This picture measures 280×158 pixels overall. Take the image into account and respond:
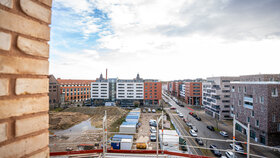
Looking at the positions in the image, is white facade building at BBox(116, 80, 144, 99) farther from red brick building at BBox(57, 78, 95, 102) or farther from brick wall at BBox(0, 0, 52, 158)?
brick wall at BBox(0, 0, 52, 158)

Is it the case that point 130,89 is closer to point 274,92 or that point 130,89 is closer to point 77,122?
point 77,122

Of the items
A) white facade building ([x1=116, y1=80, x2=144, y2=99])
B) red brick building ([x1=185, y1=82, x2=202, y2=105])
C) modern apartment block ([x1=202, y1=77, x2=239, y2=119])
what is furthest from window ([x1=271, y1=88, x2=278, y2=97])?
white facade building ([x1=116, y1=80, x2=144, y2=99])

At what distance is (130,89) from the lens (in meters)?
44.0

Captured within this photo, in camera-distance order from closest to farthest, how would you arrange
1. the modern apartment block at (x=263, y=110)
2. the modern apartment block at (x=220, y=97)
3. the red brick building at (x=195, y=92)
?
the modern apartment block at (x=263, y=110)
the modern apartment block at (x=220, y=97)
the red brick building at (x=195, y=92)

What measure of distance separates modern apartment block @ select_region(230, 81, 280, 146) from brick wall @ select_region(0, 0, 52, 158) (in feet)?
76.2

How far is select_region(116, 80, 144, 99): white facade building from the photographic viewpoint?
43562 mm

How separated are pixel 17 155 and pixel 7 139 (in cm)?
16

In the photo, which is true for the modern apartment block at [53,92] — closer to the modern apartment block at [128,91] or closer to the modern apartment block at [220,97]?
the modern apartment block at [128,91]

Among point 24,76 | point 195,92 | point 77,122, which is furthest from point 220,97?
point 24,76

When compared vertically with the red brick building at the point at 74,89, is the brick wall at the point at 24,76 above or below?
above

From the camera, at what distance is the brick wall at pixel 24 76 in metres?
0.86

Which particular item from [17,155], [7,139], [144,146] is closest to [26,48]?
[7,139]

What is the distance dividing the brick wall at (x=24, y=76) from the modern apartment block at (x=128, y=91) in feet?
139

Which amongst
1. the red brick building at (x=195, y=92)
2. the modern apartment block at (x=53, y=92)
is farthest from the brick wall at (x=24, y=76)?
the red brick building at (x=195, y=92)
